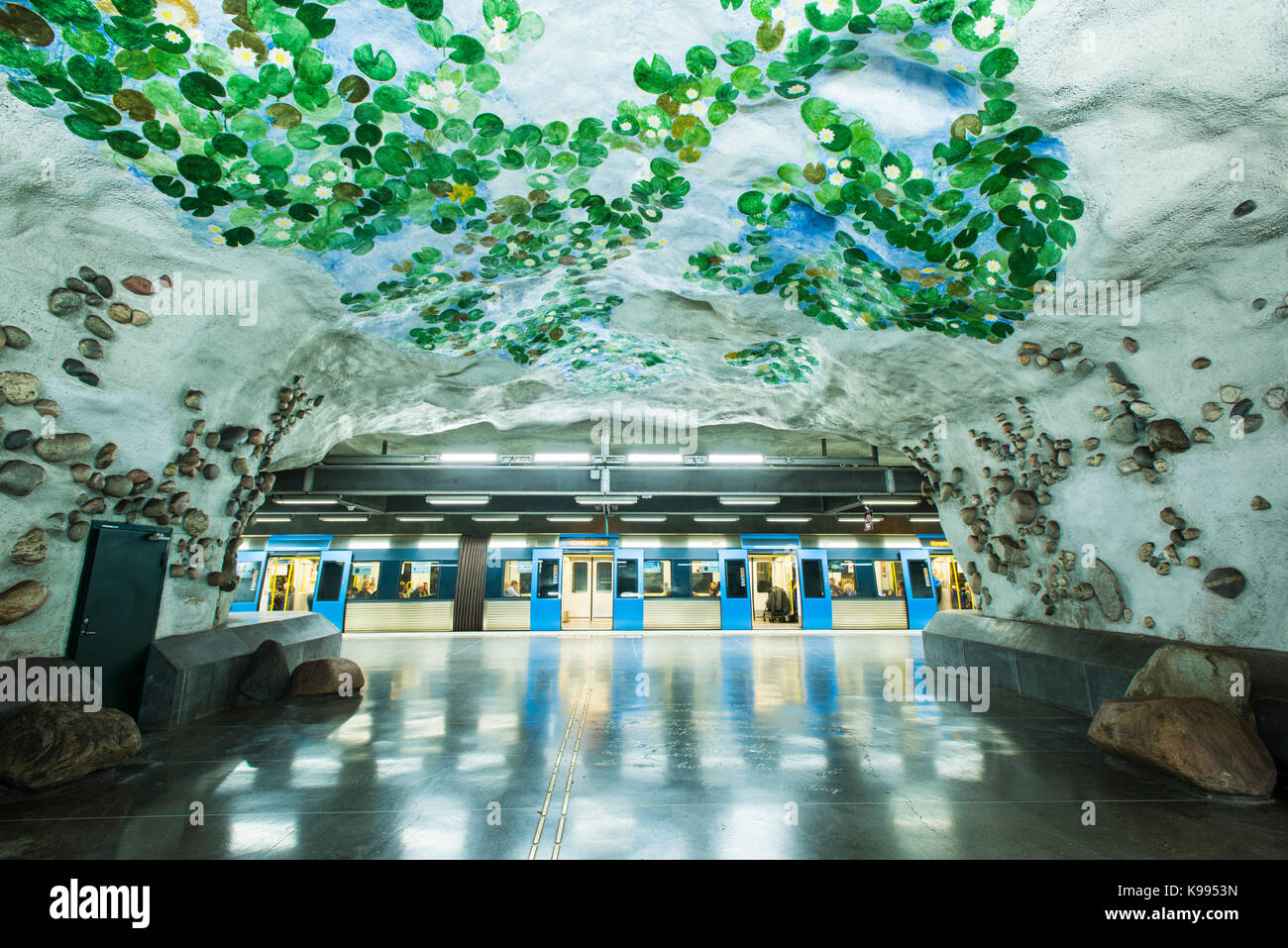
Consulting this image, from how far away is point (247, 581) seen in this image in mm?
13852

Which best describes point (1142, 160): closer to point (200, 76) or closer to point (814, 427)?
point (200, 76)

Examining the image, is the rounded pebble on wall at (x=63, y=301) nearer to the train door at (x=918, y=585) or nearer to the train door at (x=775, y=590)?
the train door at (x=775, y=590)

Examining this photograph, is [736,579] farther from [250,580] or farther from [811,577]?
[250,580]

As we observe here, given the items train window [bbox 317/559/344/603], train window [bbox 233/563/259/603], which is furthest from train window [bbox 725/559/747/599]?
train window [bbox 233/563/259/603]

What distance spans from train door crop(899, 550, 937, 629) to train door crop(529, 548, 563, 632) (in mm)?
8749

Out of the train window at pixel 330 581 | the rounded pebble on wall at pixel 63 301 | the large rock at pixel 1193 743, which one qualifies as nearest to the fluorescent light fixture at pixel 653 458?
the large rock at pixel 1193 743

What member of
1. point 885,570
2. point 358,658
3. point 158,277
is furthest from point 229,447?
point 885,570

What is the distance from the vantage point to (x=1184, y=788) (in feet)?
11.0

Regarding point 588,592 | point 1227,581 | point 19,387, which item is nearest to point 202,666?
point 19,387

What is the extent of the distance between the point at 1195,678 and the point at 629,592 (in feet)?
37.4

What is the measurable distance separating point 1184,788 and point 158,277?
283 inches

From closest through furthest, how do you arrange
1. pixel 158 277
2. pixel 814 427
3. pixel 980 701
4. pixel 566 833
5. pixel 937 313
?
pixel 566 833
pixel 158 277
pixel 937 313
pixel 980 701
pixel 814 427

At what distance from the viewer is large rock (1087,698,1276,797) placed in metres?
3.24

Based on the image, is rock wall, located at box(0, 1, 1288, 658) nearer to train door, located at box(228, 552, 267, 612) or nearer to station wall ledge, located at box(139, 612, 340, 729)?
station wall ledge, located at box(139, 612, 340, 729)
